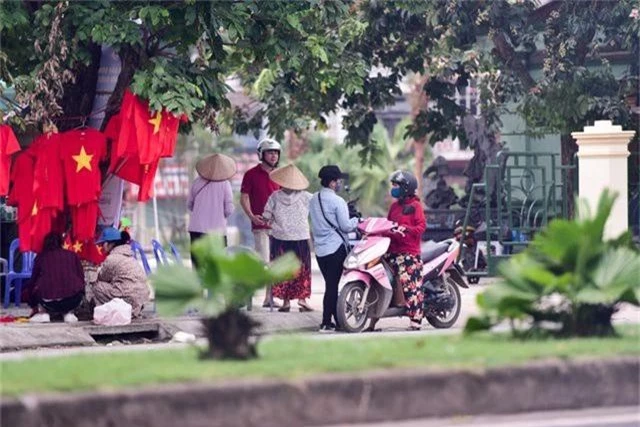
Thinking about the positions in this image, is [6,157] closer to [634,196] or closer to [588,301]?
[588,301]

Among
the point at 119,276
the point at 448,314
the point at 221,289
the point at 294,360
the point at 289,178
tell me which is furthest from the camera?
the point at 289,178

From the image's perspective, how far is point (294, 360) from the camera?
9203 mm

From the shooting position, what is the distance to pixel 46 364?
9.27 meters

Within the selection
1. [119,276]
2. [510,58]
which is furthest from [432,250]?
[510,58]

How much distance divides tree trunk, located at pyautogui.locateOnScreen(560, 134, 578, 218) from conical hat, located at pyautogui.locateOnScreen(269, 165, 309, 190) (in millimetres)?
5276

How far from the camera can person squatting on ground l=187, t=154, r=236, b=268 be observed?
55.0 ft

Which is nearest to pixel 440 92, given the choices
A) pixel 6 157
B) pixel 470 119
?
pixel 470 119

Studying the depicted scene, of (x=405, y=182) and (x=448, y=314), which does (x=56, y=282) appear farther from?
(x=448, y=314)

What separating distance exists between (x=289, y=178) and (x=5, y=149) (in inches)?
120

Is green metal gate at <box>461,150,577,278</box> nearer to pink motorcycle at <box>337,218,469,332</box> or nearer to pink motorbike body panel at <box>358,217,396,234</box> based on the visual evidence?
pink motorcycle at <box>337,218,469,332</box>

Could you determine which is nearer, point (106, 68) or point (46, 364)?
point (46, 364)

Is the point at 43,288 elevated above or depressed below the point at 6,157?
below

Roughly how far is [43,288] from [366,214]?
31462 mm

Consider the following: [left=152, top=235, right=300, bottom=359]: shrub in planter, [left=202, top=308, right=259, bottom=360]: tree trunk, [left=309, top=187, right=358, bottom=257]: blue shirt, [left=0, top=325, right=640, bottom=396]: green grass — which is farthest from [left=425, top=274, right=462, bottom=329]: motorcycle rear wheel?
[left=202, top=308, right=259, bottom=360]: tree trunk
